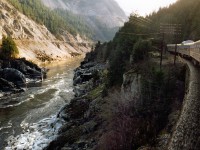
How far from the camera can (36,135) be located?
48.1 m

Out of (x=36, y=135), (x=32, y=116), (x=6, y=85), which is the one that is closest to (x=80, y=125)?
(x=36, y=135)

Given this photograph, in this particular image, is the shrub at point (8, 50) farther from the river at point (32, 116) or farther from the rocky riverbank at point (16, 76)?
the river at point (32, 116)

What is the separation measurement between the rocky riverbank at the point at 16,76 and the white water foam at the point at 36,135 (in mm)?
28221

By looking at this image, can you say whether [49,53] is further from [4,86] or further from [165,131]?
[165,131]

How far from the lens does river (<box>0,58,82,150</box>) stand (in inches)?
1782

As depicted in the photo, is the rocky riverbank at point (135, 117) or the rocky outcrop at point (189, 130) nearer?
the rocky outcrop at point (189, 130)

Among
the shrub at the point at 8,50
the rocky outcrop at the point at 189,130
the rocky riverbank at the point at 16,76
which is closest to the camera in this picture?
the rocky outcrop at the point at 189,130

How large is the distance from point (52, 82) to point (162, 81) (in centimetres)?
6384

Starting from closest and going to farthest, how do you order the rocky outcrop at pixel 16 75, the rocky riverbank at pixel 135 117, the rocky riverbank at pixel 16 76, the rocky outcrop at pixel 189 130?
the rocky outcrop at pixel 189 130, the rocky riverbank at pixel 135 117, the rocky riverbank at pixel 16 76, the rocky outcrop at pixel 16 75

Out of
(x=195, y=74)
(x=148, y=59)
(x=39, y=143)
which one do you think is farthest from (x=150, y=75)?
(x=39, y=143)

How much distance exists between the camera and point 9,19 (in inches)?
7042

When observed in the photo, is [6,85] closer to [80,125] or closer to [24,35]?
[80,125]

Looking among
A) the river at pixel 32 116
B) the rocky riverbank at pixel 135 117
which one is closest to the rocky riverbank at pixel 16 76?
the river at pixel 32 116

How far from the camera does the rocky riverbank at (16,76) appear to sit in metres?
82.8
